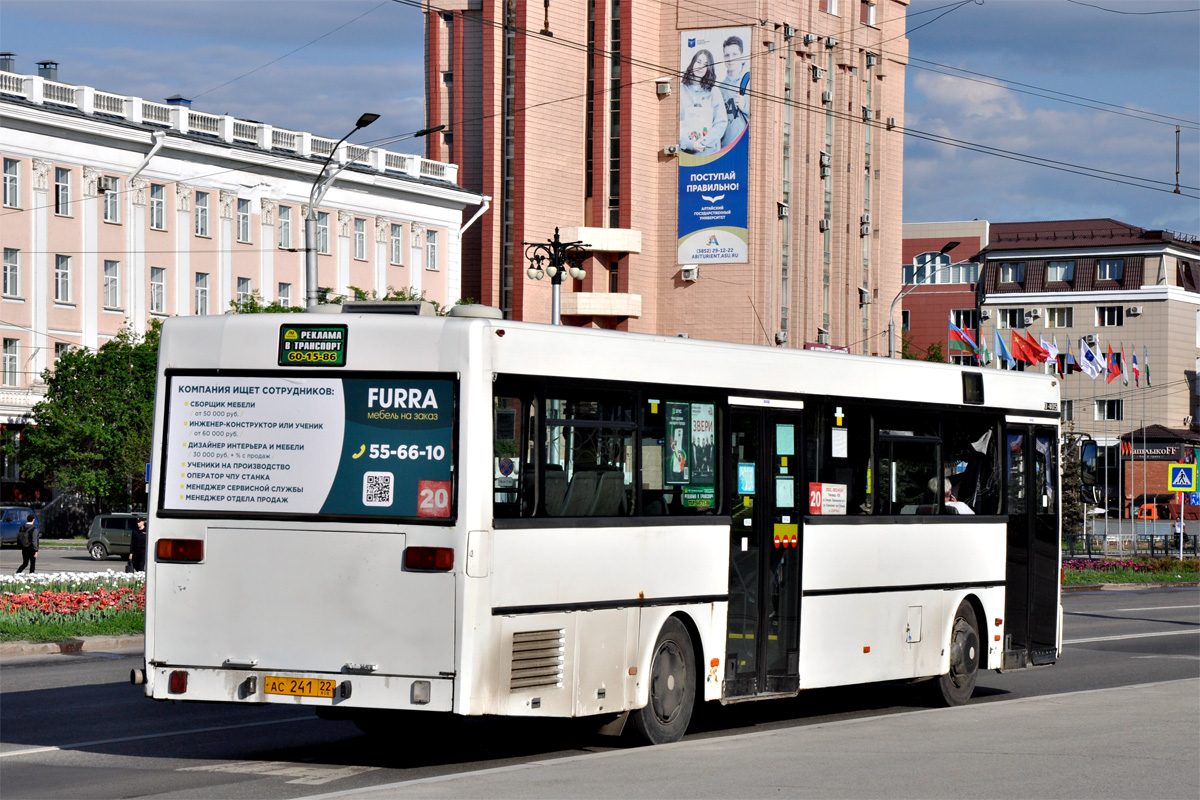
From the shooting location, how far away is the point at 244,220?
3051 inches

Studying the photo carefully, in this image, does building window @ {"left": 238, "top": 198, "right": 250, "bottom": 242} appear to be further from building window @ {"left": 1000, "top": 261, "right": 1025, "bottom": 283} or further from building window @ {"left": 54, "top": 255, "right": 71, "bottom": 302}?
building window @ {"left": 1000, "top": 261, "right": 1025, "bottom": 283}

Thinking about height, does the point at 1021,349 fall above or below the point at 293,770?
above

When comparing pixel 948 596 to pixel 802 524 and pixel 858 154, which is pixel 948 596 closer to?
pixel 802 524

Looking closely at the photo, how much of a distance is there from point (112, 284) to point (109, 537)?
2352 cm

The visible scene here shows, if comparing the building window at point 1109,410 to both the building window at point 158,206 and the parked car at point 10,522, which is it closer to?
the building window at point 158,206

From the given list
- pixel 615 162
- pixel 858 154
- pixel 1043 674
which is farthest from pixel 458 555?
pixel 858 154

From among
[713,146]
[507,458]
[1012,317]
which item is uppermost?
[713,146]

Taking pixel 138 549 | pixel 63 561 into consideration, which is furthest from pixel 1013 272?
pixel 138 549

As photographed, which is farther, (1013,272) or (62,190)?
(1013,272)

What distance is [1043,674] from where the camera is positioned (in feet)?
65.2

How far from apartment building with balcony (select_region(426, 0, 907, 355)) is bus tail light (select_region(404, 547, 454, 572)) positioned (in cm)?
7325

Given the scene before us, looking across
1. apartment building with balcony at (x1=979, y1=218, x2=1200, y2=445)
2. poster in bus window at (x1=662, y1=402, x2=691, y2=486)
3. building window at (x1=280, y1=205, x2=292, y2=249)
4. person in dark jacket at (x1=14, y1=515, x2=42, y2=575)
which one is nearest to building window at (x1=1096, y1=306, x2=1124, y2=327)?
apartment building with balcony at (x1=979, y1=218, x2=1200, y2=445)

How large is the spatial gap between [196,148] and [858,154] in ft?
121

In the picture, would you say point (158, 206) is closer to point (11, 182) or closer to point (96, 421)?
point (11, 182)
